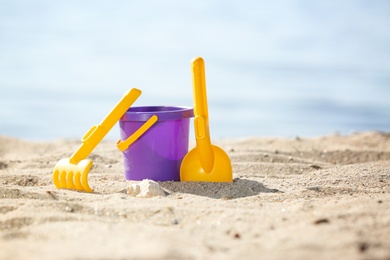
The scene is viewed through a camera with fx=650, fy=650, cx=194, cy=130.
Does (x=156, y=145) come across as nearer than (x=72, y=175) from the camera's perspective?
No

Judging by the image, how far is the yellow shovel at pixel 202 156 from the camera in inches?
129

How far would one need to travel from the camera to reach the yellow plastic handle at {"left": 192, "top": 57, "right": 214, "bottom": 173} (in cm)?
326

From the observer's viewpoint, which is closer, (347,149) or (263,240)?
(263,240)

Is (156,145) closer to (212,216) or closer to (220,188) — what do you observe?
(220,188)

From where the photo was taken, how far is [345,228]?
83.3 inches

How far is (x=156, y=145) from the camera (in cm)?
338

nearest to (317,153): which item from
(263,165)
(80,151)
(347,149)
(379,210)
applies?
(347,149)

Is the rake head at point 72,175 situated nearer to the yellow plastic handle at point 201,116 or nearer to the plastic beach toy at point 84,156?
the plastic beach toy at point 84,156

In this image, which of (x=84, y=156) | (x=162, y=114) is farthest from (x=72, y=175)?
(x=162, y=114)

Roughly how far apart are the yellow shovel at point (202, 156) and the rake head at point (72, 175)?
1.73 feet

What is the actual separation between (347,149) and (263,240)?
2931 millimetres

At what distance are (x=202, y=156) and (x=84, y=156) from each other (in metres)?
0.60

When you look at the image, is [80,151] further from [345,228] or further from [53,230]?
[345,228]

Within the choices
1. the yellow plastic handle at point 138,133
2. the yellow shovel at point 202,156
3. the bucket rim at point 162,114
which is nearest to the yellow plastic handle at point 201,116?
the yellow shovel at point 202,156
